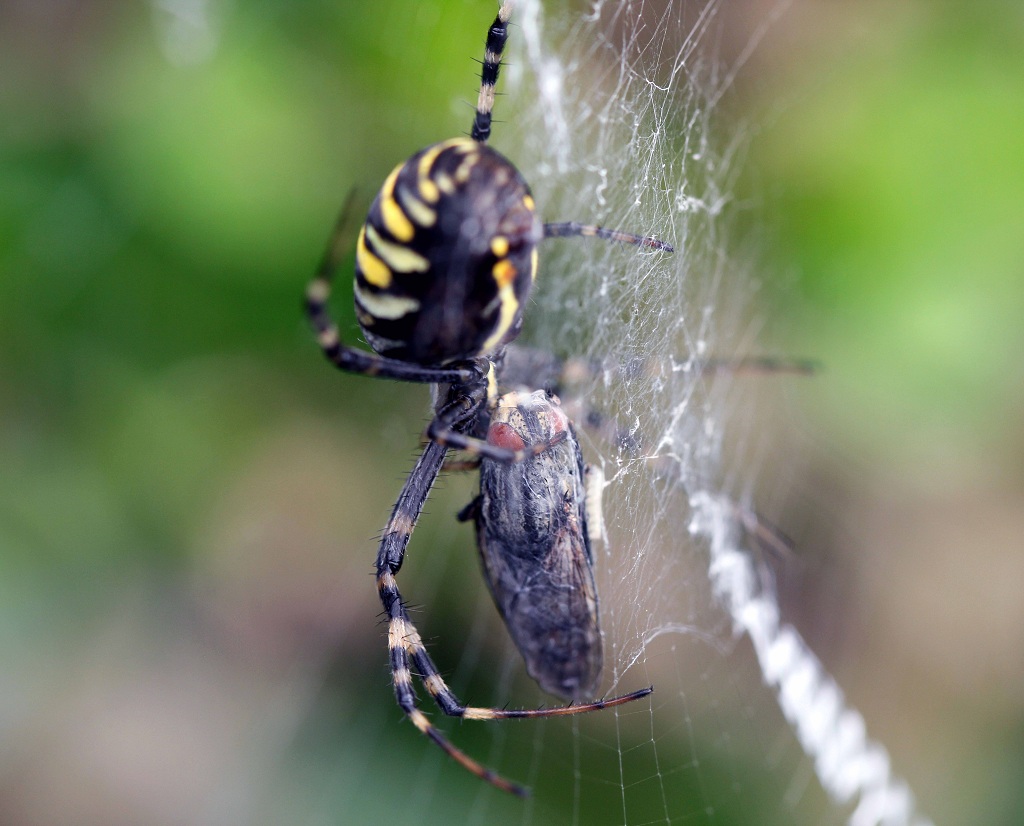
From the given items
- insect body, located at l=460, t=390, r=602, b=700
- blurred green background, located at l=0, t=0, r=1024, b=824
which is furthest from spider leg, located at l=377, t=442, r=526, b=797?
blurred green background, located at l=0, t=0, r=1024, b=824

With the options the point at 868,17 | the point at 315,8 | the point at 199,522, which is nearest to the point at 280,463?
the point at 199,522

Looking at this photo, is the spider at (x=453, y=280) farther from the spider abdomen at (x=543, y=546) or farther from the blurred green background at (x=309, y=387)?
the blurred green background at (x=309, y=387)

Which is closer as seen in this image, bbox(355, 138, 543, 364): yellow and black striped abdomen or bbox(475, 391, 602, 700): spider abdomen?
bbox(355, 138, 543, 364): yellow and black striped abdomen

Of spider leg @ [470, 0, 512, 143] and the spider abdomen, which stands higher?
spider leg @ [470, 0, 512, 143]

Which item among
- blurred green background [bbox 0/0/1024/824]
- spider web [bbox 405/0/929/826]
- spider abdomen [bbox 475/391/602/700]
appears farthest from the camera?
blurred green background [bbox 0/0/1024/824]

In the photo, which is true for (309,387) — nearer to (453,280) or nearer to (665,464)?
(665,464)

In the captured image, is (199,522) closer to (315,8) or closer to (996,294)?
(315,8)

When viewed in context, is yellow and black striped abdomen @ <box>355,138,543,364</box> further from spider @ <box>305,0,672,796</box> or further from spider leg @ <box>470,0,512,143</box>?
spider leg @ <box>470,0,512,143</box>

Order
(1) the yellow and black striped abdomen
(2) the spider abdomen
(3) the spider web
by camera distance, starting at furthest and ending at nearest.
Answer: (3) the spider web, (2) the spider abdomen, (1) the yellow and black striped abdomen
